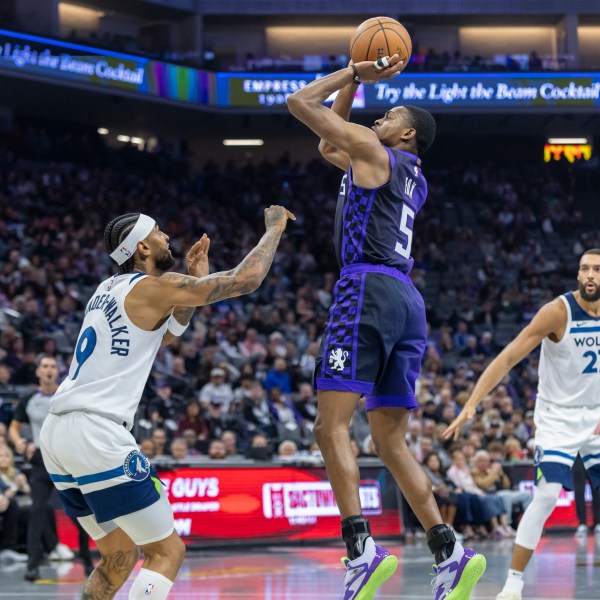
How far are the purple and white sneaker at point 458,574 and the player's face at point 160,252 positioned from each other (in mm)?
2196

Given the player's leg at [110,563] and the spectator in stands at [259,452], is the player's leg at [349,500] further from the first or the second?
the spectator in stands at [259,452]

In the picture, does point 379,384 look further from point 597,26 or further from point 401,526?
point 597,26

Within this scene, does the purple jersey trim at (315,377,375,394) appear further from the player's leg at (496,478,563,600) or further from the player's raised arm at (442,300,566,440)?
the player's leg at (496,478,563,600)

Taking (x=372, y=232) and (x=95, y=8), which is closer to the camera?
(x=372, y=232)

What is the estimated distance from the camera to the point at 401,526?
1530 cm

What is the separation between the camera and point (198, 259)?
6.59 m

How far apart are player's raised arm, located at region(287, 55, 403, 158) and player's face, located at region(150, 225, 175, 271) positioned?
3.28 ft

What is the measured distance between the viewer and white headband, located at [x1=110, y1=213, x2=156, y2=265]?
231 inches

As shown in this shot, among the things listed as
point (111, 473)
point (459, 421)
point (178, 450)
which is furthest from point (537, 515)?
point (178, 450)

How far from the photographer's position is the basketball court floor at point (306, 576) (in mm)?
8758

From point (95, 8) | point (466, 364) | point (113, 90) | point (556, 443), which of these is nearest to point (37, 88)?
point (113, 90)

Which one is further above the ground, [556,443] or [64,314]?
[64,314]

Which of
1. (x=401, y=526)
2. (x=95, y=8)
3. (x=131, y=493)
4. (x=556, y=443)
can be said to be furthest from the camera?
(x=95, y=8)

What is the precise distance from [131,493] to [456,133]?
104 ft
